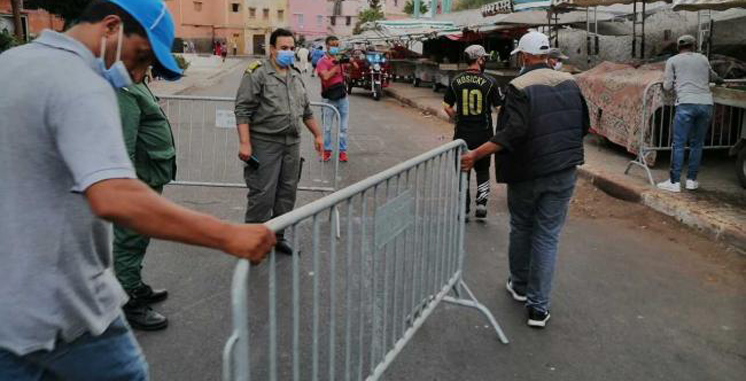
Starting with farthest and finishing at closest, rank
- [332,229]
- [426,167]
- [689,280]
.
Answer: [689,280], [426,167], [332,229]

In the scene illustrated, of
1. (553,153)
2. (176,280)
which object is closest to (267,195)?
(176,280)

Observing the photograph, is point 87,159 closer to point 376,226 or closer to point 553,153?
point 376,226

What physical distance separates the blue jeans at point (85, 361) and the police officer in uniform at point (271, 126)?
3.20m

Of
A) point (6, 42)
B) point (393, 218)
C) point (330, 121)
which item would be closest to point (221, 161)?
point (330, 121)

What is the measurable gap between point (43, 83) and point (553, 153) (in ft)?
11.1

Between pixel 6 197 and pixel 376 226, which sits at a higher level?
pixel 6 197

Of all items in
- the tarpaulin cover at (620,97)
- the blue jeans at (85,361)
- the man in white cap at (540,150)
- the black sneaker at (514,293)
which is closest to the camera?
the blue jeans at (85,361)

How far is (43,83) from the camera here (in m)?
1.74

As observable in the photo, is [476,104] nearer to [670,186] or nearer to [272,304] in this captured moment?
[670,186]

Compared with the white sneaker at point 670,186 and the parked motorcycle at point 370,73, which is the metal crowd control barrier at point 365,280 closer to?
the white sneaker at point 670,186

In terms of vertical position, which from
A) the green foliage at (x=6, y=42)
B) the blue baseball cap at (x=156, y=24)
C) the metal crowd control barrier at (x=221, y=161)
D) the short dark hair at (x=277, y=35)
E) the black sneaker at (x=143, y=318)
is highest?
the green foliage at (x=6, y=42)

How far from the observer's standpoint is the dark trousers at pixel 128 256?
427 cm

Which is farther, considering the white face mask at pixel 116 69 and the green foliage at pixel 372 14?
the green foliage at pixel 372 14

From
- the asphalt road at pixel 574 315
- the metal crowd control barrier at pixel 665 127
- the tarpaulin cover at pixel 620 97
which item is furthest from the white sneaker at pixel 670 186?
the tarpaulin cover at pixel 620 97
